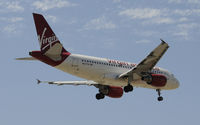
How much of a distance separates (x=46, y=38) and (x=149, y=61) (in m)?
11.6

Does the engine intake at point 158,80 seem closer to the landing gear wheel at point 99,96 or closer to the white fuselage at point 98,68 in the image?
the white fuselage at point 98,68

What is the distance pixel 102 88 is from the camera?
59.6m

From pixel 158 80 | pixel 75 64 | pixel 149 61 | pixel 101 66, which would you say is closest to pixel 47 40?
pixel 75 64

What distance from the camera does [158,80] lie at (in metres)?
54.2

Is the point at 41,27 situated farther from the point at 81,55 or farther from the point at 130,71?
the point at 130,71

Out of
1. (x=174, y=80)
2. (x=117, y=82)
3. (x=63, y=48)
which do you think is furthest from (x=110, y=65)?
(x=174, y=80)

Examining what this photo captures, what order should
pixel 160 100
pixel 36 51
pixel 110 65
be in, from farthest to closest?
1. pixel 160 100
2. pixel 110 65
3. pixel 36 51

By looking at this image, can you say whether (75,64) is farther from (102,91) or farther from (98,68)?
(102,91)

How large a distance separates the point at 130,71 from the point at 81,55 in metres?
5.89

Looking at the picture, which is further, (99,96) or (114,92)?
(114,92)

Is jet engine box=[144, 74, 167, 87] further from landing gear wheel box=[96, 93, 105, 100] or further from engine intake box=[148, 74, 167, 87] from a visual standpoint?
landing gear wheel box=[96, 93, 105, 100]

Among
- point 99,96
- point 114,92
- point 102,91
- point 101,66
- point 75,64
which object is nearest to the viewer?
point 75,64

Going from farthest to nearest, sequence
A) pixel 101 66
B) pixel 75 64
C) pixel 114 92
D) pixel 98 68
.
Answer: pixel 114 92 < pixel 101 66 < pixel 98 68 < pixel 75 64

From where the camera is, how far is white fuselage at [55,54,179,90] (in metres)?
50.8
